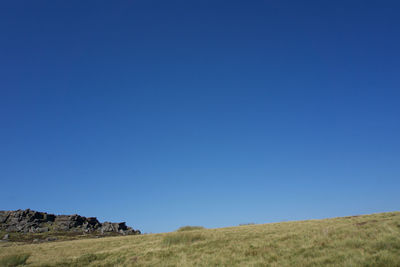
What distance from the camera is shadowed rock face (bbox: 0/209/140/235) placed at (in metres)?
138

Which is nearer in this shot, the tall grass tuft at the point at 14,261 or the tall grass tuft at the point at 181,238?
the tall grass tuft at the point at 14,261

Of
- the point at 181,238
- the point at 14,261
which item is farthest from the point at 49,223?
the point at 181,238

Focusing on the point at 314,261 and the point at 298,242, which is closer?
the point at 314,261

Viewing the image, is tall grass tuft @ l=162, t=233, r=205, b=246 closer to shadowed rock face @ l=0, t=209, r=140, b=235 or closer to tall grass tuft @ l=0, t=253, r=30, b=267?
tall grass tuft @ l=0, t=253, r=30, b=267

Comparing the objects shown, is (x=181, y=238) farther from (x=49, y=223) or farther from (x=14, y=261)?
(x=49, y=223)

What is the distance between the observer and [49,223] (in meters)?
155

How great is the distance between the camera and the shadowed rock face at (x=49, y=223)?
5431 inches

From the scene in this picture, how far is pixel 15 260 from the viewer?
2322cm

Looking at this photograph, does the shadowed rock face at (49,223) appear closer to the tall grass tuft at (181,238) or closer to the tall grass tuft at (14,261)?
the tall grass tuft at (14,261)

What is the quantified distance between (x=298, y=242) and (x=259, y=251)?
282cm

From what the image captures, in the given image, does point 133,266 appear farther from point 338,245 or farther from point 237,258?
point 338,245

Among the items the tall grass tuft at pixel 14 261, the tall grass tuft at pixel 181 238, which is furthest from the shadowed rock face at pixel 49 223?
the tall grass tuft at pixel 181 238

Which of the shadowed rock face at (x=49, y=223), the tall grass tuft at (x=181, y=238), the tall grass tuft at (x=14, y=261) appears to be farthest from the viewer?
the shadowed rock face at (x=49, y=223)

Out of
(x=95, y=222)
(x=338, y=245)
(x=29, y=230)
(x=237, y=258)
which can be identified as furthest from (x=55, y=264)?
(x=95, y=222)
